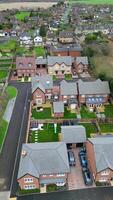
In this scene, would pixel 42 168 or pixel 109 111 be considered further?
pixel 109 111

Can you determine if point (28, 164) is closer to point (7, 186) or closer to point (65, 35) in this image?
point (7, 186)

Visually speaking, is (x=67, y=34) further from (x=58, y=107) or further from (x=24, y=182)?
(x=24, y=182)

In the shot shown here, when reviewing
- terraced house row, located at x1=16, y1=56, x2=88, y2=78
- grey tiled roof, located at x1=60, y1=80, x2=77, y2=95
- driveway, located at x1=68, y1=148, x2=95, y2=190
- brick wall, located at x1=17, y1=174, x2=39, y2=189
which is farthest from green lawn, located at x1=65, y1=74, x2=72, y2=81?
brick wall, located at x1=17, y1=174, x2=39, y2=189

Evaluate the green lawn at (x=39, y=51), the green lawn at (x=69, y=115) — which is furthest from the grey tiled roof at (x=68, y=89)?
the green lawn at (x=39, y=51)

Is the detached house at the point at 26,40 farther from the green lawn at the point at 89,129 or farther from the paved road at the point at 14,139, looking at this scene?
the green lawn at the point at 89,129

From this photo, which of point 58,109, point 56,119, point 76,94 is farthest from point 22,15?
point 56,119

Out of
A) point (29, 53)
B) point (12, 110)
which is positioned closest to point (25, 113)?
point (12, 110)

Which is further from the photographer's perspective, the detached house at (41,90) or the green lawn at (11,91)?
the green lawn at (11,91)
